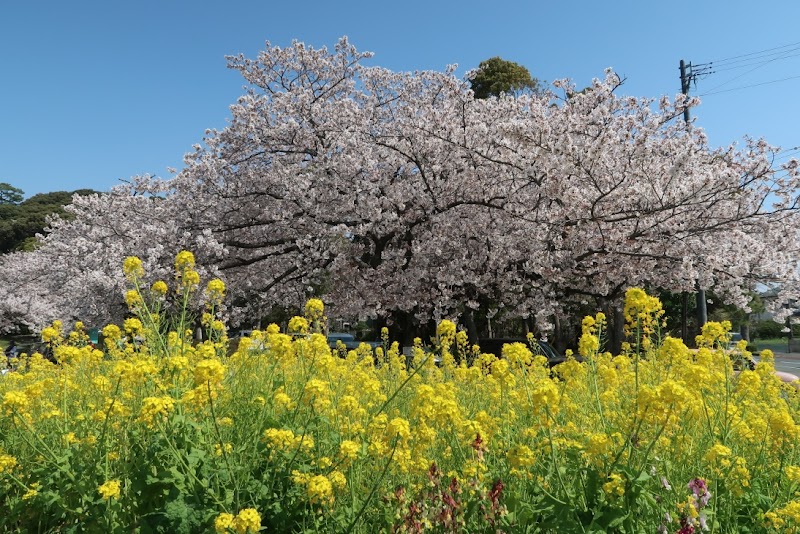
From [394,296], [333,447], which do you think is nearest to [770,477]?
[333,447]

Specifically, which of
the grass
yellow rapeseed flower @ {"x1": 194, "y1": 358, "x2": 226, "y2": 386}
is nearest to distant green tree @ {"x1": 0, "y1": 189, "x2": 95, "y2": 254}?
yellow rapeseed flower @ {"x1": 194, "y1": 358, "x2": 226, "y2": 386}

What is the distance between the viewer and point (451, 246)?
1429cm

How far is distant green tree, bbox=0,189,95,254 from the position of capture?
55031 millimetres

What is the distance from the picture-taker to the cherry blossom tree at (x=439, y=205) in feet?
40.5

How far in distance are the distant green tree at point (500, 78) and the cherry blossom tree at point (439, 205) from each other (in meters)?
14.3

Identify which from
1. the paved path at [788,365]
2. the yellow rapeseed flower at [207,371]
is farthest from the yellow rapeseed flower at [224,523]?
the paved path at [788,365]

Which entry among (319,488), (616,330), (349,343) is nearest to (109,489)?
(319,488)

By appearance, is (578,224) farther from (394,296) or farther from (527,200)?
(394,296)

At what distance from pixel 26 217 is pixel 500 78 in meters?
50.9

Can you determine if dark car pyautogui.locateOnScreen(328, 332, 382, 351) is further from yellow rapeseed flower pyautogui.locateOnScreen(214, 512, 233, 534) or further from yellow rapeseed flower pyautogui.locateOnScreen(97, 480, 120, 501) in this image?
yellow rapeseed flower pyautogui.locateOnScreen(214, 512, 233, 534)

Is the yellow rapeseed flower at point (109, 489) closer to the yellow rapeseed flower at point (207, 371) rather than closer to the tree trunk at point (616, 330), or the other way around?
the yellow rapeseed flower at point (207, 371)

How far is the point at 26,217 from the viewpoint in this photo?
58.5 m

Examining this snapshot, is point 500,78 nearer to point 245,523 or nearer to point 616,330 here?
point 616,330

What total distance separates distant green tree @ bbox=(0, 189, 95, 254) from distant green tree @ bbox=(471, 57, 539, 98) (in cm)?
3555
